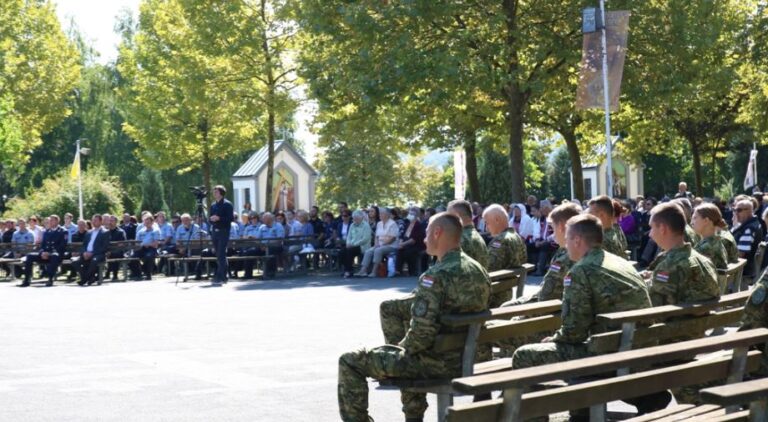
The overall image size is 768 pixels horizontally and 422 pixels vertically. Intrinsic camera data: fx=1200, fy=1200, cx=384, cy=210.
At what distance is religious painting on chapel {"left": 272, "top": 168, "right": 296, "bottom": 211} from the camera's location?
168 ft

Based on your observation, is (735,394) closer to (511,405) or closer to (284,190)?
(511,405)

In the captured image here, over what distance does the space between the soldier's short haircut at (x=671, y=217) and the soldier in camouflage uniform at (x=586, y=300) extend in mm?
956

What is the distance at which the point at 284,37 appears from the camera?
3872 cm

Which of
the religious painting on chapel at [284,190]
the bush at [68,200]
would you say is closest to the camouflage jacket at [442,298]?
the bush at [68,200]

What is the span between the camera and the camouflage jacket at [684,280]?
8344 millimetres

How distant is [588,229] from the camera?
7.68 m

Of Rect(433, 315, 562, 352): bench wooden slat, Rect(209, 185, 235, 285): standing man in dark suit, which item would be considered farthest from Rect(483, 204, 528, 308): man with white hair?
Rect(209, 185, 235, 285): standing man in dark suit

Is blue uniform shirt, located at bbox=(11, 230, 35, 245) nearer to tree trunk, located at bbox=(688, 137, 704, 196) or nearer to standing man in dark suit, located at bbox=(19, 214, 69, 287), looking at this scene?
standing man in dark suit, located at bbox=(19, 214, 69, 287)

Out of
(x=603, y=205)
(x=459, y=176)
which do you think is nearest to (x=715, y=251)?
(x=603, y=205)

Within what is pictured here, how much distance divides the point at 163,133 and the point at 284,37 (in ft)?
35.7

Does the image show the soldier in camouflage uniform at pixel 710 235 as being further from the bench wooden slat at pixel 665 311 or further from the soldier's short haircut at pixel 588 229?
the soldier's short haircut at pixel 588 229

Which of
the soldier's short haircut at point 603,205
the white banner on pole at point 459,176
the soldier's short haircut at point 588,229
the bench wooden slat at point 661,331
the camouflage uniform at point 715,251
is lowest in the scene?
the bench wooden slat at point 661,331

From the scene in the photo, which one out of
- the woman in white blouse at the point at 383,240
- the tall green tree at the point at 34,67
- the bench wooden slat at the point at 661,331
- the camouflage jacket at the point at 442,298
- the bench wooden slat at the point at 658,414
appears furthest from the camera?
the tall green tree at the point at 34,67

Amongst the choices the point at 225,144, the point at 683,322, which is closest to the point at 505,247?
the point at 683,322
